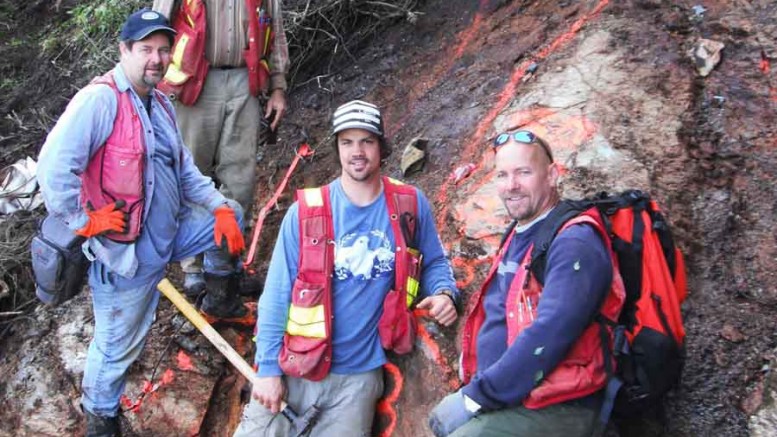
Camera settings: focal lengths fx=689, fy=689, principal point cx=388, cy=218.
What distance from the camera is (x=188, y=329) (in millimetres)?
5348

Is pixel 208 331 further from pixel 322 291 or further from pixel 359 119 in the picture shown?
pixel 359 119

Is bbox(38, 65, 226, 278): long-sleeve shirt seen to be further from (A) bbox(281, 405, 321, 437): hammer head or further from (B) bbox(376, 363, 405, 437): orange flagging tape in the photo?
(B) bbox(376, 363, 405, 437): orange flagging tape

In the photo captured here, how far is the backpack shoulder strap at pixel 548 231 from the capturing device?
274 centimetres

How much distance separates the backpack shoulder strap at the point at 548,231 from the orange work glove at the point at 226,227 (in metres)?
2.34

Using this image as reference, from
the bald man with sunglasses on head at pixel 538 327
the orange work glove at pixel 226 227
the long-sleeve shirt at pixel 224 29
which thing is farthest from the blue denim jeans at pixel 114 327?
the bald man with sunglasses on head at pixel 538 327

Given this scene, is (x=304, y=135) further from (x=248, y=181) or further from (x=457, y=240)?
(x=457, y=240)

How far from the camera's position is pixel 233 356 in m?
4.46

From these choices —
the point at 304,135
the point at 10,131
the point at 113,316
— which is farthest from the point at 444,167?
the point at 10,131

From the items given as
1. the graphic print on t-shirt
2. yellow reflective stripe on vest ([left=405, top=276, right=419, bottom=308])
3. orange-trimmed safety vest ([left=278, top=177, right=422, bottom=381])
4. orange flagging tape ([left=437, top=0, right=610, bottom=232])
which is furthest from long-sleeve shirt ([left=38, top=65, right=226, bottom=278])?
orange flagging tape ([left=437, top=0, right=610, bottom=232])

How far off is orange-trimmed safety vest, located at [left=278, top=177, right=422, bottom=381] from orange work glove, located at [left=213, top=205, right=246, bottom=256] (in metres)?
0.95

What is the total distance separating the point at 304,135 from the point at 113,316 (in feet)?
10.8

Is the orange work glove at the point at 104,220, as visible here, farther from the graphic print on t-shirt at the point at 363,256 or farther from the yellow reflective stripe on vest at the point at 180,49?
the yellow reflective stripe on vest at the point at 180,49

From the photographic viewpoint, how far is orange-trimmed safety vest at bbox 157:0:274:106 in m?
5.03

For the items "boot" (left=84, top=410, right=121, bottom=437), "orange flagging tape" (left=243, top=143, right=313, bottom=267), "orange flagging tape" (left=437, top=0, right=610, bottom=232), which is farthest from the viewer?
"orange flagging tape" (left=243, top=143, right=313, bottom=267)
